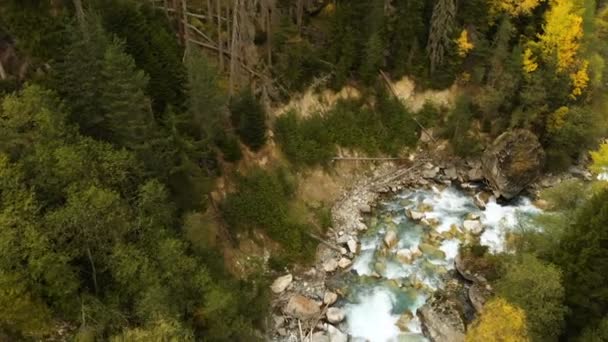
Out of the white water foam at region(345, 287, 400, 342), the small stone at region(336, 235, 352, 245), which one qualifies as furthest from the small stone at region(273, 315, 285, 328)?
the small stone at region(336, 235, 352, 245)

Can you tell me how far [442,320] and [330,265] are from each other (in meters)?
9.12

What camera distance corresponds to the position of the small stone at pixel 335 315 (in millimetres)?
31078

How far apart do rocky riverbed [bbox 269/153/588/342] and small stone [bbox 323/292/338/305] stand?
0.10 meters

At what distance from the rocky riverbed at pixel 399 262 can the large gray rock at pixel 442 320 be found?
2.6 inches

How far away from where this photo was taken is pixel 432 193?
43219 mm

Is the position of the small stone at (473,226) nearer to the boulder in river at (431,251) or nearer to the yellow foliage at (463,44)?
the boulder in river at (431,251)

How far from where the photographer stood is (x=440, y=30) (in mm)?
44469

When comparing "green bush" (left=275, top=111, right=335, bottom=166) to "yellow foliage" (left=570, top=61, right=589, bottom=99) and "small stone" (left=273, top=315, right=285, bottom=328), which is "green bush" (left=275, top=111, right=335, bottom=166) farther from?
"yellow foliage" (left=570, top=61, right=589, bottom=99)

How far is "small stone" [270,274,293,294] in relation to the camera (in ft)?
109

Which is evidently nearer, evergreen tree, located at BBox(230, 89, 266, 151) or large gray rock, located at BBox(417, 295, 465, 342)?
large gray rock, located at BBox(417, 295, 465, 342)

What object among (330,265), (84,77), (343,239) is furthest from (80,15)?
(343,239)

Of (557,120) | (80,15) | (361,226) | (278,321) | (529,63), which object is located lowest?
(278,321)

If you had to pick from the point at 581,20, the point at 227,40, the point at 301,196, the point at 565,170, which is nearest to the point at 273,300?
the point at 301,196

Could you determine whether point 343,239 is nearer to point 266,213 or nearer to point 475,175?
point 266,213
